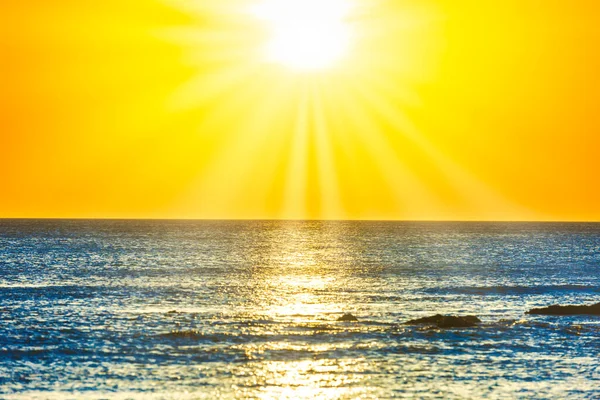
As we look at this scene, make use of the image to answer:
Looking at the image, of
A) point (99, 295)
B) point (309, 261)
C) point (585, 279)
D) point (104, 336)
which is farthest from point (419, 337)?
point (309, 261)

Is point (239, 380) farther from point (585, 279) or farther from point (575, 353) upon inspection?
point (585, 279)

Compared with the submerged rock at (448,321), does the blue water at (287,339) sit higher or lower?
lower

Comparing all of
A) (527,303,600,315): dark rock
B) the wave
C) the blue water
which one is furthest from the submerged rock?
the wave

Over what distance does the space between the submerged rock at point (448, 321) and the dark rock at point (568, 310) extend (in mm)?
8355

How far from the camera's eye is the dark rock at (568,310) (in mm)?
61781

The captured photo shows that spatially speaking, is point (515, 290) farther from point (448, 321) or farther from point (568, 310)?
point (448, 321)

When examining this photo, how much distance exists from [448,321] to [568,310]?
13.0m

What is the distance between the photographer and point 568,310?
6228 cm

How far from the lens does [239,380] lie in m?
37.9

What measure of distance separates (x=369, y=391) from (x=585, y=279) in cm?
6971

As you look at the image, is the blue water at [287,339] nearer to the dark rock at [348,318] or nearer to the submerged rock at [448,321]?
the dark rock at [348,318]

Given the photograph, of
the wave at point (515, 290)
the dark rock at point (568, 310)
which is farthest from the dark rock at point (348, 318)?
the wave at point (515, 290)

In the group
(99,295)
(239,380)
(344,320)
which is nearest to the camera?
(239,380)

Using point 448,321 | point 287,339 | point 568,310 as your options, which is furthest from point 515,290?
point 287,339
